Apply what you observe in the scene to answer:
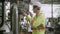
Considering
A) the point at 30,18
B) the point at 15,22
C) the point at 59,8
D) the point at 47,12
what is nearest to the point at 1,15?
the point at 15,22

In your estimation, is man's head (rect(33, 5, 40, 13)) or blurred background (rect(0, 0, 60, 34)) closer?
man's head (rect(33, 5, 40, 13))

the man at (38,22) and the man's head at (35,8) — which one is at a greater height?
the man's head at (35,8)

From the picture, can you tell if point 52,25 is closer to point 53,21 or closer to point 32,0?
point 53,21

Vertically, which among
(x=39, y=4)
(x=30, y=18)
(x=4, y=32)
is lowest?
(x=4, y=32)

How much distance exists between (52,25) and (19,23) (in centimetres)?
39

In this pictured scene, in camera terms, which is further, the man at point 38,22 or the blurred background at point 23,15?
the blurred background at point 23,15

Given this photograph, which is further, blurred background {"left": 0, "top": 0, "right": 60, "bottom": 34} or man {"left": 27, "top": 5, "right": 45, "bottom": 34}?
blurred background {"left": 0, "top": 0, "right": 60, "bottom": 34}

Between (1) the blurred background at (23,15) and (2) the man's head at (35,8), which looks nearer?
(2) the man's head at (35,8)

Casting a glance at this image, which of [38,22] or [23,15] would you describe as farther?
[23,15]

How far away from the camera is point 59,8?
7.22 ft

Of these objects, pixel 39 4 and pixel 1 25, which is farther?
pixel 1 25

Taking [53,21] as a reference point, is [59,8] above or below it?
above

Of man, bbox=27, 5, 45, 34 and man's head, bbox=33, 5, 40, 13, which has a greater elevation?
man's head, bbox=33, 5, 40, 13

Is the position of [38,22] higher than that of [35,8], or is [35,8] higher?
[35,8]
